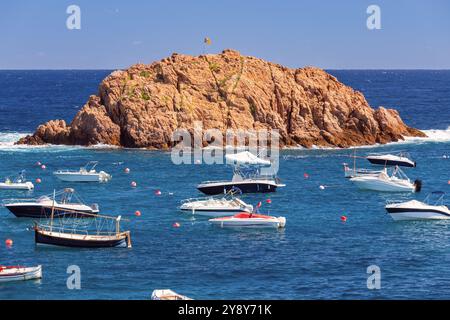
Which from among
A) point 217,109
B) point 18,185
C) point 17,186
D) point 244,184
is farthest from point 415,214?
point 217,109

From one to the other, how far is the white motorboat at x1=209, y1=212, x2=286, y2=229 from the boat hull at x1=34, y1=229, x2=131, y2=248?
12.2 meters

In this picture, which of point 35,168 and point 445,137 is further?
point 445,137

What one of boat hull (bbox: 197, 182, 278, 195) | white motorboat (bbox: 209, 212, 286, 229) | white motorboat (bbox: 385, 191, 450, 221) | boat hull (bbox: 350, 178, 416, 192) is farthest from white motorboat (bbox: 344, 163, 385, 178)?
white motorboat (bbox: 209, 212, 286, 229)

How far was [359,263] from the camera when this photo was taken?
61.2 metres

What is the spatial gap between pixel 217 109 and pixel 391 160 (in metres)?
33.0

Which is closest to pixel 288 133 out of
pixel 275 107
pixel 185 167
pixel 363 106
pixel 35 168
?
pixel 275 107

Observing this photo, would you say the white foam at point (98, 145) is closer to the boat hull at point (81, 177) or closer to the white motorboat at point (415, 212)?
the boat hull at point (81, 177)

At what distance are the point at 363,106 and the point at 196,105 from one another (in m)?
29.0

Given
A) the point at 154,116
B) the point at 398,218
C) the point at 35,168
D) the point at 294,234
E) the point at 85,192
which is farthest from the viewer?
the point at 154,116

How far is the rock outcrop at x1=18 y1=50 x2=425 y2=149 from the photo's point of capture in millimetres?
129750

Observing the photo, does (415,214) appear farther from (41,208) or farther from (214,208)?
(41,208)

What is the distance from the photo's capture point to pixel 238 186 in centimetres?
9488

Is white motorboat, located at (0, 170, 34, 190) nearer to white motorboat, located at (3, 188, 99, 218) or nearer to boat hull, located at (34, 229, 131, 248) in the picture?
white motorboat, located at (3, 188, 99, 218)

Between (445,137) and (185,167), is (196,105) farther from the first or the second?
(445,137)
